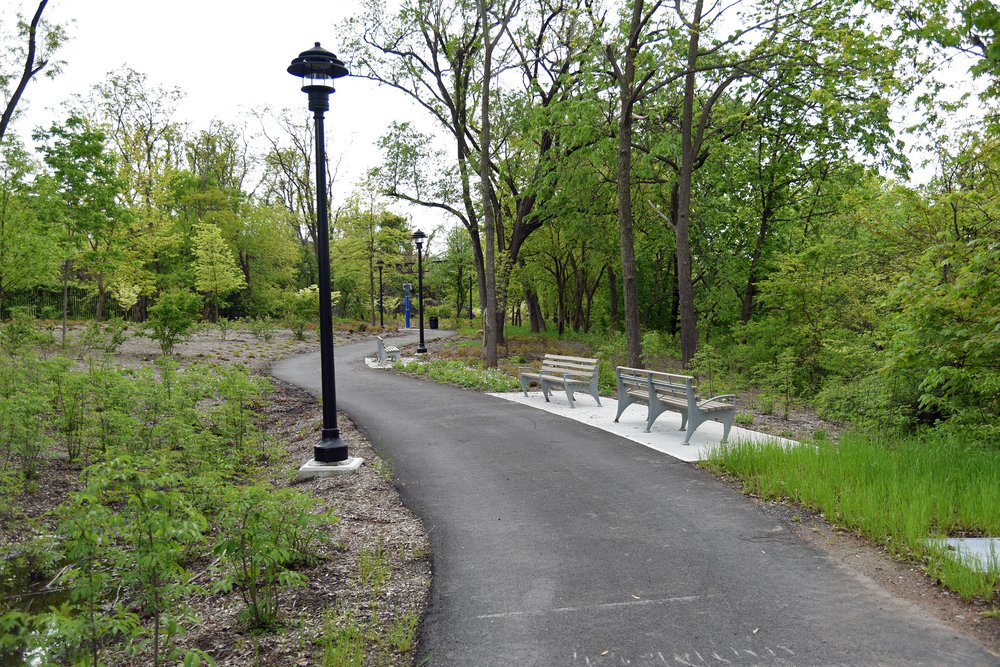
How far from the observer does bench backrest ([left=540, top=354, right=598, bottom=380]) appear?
1199 cm

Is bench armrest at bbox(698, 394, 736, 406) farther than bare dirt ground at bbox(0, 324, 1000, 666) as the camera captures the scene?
Yes

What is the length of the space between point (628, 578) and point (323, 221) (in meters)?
5.03

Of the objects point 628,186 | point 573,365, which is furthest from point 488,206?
point 573,365

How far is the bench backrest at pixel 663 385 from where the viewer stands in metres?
8.45

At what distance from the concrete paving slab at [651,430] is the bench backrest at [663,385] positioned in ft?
1.57

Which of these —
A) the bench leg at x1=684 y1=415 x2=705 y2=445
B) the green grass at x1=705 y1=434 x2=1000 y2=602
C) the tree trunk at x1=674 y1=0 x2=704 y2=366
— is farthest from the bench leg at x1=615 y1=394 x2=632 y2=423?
the tree trunk at x1=674 y1=0 x2=704 y2=366

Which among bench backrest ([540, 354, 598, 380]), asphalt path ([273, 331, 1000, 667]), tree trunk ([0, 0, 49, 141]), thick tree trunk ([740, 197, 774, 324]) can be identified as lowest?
asphalt path ([273, 331, 1000, 667])

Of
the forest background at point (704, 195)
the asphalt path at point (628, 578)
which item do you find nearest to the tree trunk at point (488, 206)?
the forest background at point (704, 195)

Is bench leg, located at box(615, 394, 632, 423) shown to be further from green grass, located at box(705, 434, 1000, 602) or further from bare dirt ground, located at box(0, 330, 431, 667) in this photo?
bare dirt ground, located at box(0, 330, 431, 667)

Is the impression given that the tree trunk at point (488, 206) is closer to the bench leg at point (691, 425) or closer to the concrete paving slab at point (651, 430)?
the concrete paving slab at point (651, 430)

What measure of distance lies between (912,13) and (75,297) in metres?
37.0

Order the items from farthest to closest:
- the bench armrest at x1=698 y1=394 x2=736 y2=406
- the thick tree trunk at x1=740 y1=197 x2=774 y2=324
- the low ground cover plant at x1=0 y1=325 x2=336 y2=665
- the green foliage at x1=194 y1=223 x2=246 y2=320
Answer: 1. the green foliage at x1=194 y1=223 x2=246 y2=320
2. the thick tree trunk at x1=740 y1=197 x2=774 y2=324
3. the bench armrest at x1=698 y1=394 x2=736 y2=406
4. the low ground cover plant at x1=0 y1=325 x2=336 y2=665

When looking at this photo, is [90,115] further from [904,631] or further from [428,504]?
[904,631]

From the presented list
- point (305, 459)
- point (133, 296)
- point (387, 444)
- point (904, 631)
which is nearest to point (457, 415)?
point (387, 444)
